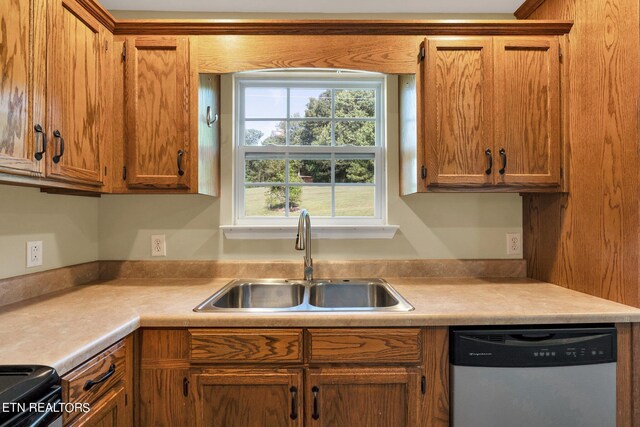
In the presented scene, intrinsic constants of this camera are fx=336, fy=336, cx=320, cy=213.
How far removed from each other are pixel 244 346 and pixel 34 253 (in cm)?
106

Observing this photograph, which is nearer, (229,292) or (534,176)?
(534,176)

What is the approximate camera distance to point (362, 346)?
1.23 metres

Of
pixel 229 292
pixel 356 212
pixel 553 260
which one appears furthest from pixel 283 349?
pixel 553 260

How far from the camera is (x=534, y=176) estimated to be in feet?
5.22

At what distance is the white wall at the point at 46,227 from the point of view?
1.36m

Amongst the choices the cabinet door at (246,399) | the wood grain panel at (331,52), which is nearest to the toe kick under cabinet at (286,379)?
the cabinet door at (246,399)

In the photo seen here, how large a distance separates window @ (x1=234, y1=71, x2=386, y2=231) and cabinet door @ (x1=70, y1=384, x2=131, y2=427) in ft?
3.61

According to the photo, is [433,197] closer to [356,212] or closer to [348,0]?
[356,212]

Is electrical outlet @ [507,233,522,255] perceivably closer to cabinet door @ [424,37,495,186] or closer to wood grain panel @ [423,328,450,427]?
cabinet door @ [424,37,495,186]

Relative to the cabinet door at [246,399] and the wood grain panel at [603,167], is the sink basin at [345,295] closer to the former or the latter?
the cabinet door at [246,399]

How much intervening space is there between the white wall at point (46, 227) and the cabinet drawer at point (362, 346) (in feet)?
4.17

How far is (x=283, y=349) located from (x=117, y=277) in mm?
1191

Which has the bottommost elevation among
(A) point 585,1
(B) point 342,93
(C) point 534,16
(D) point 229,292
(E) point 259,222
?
(D) point 229,292

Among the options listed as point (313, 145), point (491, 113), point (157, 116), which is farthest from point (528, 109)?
point (157, 116)
